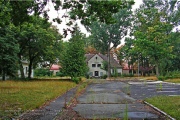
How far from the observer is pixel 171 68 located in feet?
215

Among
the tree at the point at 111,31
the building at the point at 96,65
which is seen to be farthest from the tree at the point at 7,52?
the building at the point at 96,65

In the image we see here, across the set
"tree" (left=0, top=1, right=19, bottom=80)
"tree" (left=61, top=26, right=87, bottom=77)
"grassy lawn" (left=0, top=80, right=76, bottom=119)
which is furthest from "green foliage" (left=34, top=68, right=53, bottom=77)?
"grassy lawn" (left=0, top=80, right=76, bottom=119)

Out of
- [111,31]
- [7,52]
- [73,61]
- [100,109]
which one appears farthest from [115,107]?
[111,31]

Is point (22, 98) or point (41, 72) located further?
point (41, 72)

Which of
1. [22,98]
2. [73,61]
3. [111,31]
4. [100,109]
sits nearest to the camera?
[100,109]

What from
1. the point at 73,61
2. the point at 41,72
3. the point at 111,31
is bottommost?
the point at 41,72

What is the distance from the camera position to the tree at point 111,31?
6412 centimetres

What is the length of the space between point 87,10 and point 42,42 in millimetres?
30434

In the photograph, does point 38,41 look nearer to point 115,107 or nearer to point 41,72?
point 115,107

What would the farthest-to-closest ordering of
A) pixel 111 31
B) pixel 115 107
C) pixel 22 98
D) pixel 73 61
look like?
pixel 111 31 → pixel 73 61 → pixel 22 98 → pixel 115 107

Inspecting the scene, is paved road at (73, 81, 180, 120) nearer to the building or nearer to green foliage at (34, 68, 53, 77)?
green foliage at (34, 68, 53, 77)

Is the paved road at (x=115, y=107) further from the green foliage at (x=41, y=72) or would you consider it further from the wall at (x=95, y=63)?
the wall at (x=95, y=63)

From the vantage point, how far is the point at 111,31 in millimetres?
65438

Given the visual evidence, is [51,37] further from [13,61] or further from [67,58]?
[13,61]
